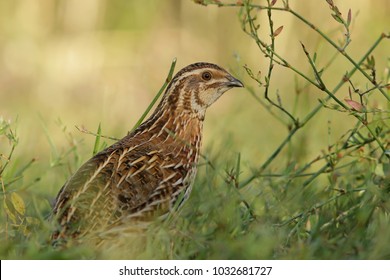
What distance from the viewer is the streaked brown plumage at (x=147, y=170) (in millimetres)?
3740

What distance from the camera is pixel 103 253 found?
3574mm

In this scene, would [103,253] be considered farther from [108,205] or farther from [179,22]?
[179,22]

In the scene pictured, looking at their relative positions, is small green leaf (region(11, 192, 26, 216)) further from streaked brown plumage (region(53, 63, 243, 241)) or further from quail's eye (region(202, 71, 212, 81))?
quail's eye (region(202, 71, 212, 81))

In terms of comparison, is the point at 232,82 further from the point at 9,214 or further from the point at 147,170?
the point at 9,214

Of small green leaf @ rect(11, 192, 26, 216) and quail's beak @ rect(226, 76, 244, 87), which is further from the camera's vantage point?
quail's beak @ rect(226, 76, 244, 87)

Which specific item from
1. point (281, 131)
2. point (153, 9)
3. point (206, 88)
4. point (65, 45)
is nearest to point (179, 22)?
point (153, 9)

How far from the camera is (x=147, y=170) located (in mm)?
3973

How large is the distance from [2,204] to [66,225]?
0.48m

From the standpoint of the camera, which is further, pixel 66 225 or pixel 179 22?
pixel 179 22

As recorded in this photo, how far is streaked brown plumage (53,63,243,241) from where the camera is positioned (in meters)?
3.74
